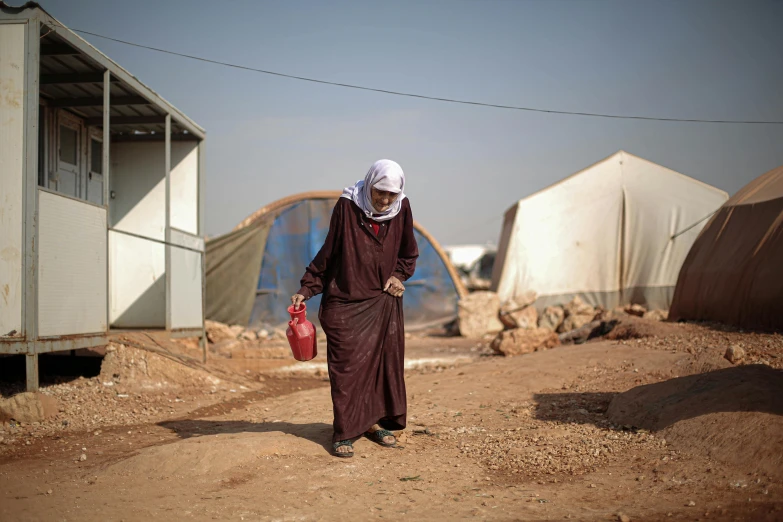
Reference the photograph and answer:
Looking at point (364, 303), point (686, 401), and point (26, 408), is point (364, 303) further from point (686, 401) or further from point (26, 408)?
point (26, 408)

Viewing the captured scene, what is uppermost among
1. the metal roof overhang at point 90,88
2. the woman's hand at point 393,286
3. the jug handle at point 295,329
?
the metal roof overhang at point 90,88

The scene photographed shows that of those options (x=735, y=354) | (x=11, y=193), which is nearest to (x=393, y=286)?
(x=735, y=354)

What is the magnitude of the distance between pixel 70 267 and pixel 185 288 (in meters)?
2.75

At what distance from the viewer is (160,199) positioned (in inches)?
357

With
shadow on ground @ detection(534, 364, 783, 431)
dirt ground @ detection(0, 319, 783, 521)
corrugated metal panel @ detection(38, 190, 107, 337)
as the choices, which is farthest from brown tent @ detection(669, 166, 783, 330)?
corrugated metal panel @ detection(38, 190, 107, 337)

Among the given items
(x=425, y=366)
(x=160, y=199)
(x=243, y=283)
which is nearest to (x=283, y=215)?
(x=243, y=283)

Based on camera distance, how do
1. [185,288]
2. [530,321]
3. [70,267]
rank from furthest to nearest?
[530,321], [185,288], [70,267]

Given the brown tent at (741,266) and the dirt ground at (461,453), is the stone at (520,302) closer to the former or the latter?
the brown tent at (741,266)

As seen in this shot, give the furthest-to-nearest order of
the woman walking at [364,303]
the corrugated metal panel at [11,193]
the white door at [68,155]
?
the white door at [68,155] < the corrugated metal panel at [11,193] < the woman walking at [364,303]

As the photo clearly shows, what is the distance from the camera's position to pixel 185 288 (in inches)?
337

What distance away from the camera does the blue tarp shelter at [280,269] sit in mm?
13719

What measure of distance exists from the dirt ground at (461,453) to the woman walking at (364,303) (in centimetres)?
24

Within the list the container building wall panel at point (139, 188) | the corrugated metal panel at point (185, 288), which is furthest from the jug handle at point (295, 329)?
the container building wall panel at point (139, 188)

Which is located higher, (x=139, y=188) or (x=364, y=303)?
(x=139, y=188)
